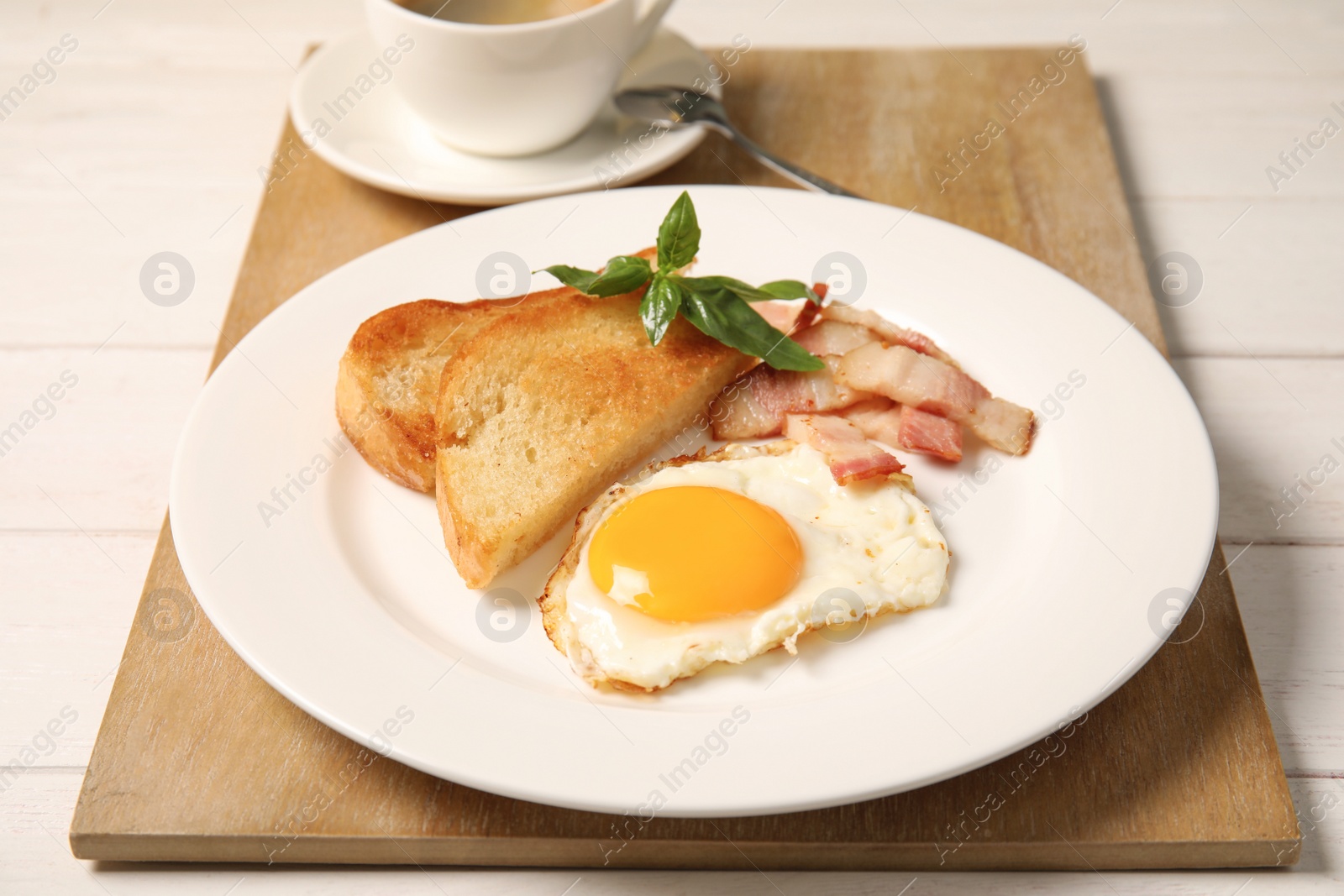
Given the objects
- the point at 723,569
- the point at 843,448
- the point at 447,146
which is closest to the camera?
the point at 723,569

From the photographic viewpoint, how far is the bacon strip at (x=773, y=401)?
2.82 m

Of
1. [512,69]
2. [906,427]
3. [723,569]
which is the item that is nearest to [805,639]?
[723,569]

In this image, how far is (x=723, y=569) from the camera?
226cm

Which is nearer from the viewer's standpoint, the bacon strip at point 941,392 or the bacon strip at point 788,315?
the bacon strip at point 941,392

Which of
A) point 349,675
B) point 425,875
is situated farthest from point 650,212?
point 425,875

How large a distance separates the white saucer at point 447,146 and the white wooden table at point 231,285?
504 millimetres

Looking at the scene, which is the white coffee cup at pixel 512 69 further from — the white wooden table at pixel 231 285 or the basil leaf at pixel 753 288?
the basil leaf at pixel 753 288

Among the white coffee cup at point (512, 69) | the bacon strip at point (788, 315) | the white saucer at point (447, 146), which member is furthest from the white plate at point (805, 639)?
the white coffee cup at point (512, 69)

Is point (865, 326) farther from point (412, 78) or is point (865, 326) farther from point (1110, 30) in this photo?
point (1110, 30)

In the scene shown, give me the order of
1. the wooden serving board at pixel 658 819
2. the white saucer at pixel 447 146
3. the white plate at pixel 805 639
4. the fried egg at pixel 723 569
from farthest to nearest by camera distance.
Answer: the white saucer at pixel 447 146, the fried egg at pixel 723 569, the wooden serving board at pixel 658 819, the white plate at pixel 805 639

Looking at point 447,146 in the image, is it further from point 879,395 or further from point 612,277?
point 879,395

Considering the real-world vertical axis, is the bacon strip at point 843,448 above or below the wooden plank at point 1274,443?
below

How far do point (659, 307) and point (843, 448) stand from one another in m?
0.59

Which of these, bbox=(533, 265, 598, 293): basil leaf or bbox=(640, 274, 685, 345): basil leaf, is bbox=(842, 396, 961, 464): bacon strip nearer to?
bbox=(640, 274, 685, 345): basil leaf
